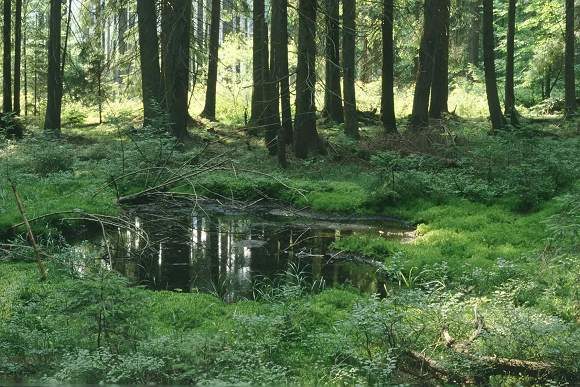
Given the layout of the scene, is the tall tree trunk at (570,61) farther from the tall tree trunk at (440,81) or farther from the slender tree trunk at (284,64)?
the slender tree trunk at (284,64)

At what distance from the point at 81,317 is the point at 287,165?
1079 cm

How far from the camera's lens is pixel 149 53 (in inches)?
714

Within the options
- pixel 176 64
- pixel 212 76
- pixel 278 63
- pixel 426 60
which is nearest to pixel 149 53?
pixel 176 64

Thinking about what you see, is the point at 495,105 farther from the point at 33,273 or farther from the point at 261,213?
the point at 33,273

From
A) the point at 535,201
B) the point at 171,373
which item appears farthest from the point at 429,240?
the point at 171,373

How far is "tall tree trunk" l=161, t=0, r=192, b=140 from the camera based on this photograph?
16422 mm

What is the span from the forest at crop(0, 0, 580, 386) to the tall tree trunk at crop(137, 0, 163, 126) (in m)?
0.08

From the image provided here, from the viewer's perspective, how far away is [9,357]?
5.18 m

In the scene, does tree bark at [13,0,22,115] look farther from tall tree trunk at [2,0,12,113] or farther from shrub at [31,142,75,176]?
shrub at [31,142,75,176]

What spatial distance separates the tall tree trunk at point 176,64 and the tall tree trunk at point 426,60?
7005 mm

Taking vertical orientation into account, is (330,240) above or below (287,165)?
below

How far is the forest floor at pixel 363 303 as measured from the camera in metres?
5.03

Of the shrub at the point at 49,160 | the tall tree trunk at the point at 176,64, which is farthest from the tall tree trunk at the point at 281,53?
the shrub at the point at 49,160

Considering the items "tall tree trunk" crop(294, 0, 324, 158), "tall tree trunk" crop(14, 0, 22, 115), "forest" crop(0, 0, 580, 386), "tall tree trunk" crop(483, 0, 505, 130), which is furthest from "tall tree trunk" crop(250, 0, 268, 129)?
"tall tree trunk" crop(14, 0, 22, 115)
